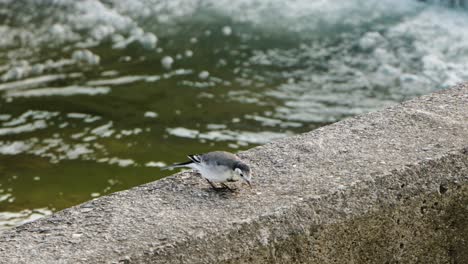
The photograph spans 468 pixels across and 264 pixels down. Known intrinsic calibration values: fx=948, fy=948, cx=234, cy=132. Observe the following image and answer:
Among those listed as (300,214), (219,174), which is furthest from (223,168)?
(300,214)

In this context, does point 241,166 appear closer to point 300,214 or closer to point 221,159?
point 221,159

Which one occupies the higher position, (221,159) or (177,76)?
(221,159)

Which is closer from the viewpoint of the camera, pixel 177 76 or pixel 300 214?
pixel 300 214

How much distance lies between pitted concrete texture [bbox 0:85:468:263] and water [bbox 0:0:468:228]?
202 centimetres

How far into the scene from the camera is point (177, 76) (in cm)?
558

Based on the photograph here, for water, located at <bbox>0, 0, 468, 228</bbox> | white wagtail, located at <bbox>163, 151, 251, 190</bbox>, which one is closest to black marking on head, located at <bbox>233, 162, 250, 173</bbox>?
white wagtail, located at <bbox>163, 151, 251, 190</bbox>

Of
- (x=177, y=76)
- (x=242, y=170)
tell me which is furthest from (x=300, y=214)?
(x=177, y=76)

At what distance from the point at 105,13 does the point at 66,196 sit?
8.19 ft

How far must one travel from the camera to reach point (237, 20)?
6387 mm

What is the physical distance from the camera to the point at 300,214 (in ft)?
6.83

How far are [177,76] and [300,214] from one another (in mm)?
→ 3569

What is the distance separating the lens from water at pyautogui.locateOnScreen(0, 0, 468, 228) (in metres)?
4.62

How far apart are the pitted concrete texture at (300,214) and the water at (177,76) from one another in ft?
6.63

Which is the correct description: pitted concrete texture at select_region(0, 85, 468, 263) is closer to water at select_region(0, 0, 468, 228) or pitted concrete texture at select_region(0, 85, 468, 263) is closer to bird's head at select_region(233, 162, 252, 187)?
bird's head at select_region(233, 162, 252, 187)
